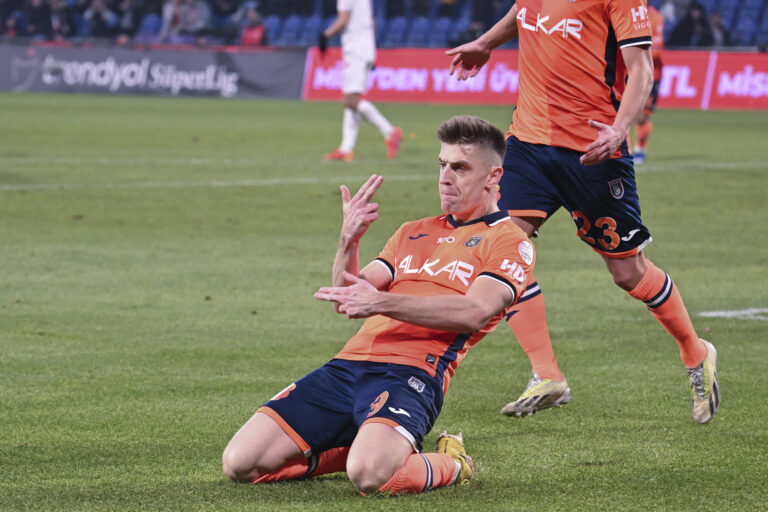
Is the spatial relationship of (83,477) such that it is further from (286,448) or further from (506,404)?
(506,404)

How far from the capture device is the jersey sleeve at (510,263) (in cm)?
478

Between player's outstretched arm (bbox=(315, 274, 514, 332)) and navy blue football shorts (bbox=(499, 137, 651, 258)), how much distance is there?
5.17ft

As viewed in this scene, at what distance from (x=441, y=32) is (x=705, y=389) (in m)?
31.0

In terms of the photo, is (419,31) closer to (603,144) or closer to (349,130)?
(349,130)

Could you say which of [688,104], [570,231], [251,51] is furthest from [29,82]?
[570,231]

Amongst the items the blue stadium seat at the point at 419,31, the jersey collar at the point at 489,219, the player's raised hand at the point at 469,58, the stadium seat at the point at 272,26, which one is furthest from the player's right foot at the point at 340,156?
the stadium seat at the point at 272,26

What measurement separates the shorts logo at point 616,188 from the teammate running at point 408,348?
124 centimetres

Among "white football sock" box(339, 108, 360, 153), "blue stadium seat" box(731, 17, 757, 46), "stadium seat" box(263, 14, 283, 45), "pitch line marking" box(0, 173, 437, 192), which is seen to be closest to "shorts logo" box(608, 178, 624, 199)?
"pitch line marking" box(0, 173, 437, 192)

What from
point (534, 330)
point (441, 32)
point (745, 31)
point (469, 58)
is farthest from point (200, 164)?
point (441, 32)

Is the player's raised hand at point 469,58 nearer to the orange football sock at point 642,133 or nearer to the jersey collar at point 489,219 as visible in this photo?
the jersey collar at point 489,219

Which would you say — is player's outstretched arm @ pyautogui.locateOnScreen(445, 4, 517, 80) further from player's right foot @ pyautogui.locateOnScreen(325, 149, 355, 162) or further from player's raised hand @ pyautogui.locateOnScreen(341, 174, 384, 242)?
player's right foot @ pyautogui.locateOnScreen(325, 149, 355, 162)

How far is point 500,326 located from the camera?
806cm

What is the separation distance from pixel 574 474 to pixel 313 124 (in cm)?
1984

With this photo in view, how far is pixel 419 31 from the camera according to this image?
36531 mm
